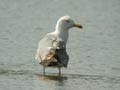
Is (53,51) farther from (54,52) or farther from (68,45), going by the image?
(68,45)

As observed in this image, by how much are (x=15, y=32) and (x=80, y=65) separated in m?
5.18

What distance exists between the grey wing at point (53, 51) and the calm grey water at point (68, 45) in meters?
0.38

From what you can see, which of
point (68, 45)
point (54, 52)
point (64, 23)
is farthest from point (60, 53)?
point (68, 45)

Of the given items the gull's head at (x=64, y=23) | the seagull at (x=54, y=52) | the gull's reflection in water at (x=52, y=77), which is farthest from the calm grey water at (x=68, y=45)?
the gull's head at (x=64, y=23)

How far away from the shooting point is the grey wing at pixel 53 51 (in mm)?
13219

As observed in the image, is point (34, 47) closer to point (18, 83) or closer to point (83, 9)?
point (18, 83)

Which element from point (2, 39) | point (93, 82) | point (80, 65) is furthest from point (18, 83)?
point (2, 39)

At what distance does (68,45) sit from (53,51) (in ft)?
14.7

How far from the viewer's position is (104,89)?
1217 cm

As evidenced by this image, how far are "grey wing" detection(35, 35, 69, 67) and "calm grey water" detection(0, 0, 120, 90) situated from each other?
0.38 meters

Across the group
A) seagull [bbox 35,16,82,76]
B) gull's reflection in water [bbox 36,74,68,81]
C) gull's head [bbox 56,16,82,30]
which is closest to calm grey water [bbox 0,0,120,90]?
gull's reflection in water [bbox 36,74,68,81]

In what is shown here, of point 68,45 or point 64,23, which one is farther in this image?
point 68,45

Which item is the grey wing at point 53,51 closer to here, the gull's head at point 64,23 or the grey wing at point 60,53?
the grey wing at point 60,53

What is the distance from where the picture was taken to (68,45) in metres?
17.8
